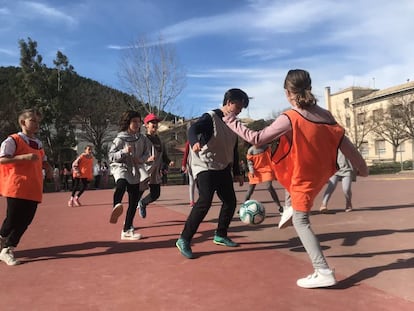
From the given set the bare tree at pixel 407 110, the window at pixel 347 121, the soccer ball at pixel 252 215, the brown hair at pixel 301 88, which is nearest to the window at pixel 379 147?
the window at pixel 347 121

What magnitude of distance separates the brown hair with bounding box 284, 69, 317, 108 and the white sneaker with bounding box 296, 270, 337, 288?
1.51m

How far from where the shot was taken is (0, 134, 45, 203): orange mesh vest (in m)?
4.92

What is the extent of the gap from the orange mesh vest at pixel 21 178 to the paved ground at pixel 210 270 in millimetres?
807

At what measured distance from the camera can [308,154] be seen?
3.79 m

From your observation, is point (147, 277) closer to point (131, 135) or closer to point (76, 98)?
point (131, 135)

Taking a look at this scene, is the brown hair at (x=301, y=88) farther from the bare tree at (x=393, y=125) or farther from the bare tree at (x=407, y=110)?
the bare tree at (x=393, y=125)

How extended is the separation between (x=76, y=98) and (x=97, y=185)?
56.6 feet

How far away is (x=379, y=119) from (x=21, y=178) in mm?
47049

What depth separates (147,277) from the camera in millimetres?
4125

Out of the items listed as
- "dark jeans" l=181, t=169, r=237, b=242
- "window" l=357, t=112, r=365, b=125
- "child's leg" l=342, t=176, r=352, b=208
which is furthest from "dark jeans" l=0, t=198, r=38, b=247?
"window" l=357, t=112, r=365, b=125

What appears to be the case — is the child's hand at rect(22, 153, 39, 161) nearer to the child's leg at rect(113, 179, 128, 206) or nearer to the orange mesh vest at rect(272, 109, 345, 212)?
the child's leg at rect(113, 179, 128, 206)

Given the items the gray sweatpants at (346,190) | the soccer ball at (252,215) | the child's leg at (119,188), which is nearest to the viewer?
the soccer ball at (252,215)

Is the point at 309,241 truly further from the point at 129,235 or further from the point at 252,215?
the point at 129,235

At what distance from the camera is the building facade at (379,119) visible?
139 ft
